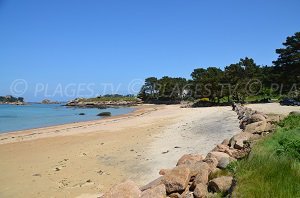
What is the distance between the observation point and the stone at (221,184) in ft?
20.5

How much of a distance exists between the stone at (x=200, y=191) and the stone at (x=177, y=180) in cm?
46

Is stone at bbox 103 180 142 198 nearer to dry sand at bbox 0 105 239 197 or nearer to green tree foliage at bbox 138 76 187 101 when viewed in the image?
dry sand at bbox 0 105 239 197

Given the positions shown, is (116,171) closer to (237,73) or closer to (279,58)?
(279,58)

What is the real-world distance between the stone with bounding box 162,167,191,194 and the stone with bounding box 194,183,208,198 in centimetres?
46

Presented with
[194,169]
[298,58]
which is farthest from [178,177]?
[298,58]

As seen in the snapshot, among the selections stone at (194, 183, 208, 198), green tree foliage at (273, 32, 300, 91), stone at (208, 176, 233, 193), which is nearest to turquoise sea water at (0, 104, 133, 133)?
green tree foliage at (273, 32, 300, 91)

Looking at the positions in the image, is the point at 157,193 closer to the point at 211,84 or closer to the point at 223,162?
the point at 223,162

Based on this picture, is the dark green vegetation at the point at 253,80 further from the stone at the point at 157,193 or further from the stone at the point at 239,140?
the stone at the point at 157,193

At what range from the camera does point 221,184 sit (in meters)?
6.35

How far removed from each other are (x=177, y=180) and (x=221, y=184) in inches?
44.1

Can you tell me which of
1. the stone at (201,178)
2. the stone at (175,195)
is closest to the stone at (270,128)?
the stone at (201,178)

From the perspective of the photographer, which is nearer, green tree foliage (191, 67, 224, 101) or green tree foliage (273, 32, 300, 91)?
green tree foliage (273, 32, 300, 91)

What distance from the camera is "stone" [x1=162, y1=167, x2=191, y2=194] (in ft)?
23.2

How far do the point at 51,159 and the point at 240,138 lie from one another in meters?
8.40
